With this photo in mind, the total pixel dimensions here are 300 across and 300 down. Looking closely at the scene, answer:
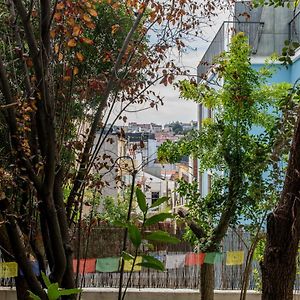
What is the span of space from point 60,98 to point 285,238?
747 millimetres

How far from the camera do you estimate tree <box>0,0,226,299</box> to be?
1287 mm

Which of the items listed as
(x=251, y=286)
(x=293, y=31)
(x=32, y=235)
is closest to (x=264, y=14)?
(x=293, y=31)

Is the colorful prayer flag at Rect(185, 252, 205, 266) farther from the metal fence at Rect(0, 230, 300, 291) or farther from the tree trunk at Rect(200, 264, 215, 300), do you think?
the metal fence at Rect(0, 230, 300, 291)

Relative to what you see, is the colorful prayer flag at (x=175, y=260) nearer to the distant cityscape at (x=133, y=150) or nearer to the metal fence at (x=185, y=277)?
the metal fence at (x=185, y=277)

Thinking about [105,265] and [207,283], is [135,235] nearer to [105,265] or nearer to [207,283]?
[207,283]

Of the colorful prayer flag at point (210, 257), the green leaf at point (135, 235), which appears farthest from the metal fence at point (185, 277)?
the green leaf at point (135, 235)

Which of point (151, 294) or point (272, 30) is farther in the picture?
point (272, 30)

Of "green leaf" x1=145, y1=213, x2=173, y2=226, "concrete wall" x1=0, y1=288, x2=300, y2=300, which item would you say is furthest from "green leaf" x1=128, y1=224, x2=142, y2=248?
"concrete wall" x1=0, y1=288, x2=300, y2=300

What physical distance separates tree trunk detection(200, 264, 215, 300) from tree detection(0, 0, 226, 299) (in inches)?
91.5

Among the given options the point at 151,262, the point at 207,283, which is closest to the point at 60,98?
the point at 151,262

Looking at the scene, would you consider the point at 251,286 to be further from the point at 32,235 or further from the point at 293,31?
the point at 32,235

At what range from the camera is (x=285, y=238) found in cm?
133

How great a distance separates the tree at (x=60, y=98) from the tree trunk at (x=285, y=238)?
1.62 ft

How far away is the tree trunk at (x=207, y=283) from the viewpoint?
4125 mm
